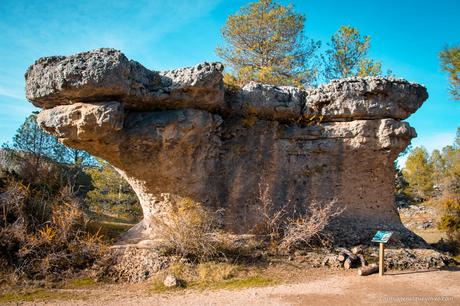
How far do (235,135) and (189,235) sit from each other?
301 centimetres

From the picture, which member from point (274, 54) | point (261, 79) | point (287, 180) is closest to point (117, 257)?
point (287, 180)

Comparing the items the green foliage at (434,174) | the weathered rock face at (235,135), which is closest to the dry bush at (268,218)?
the weathered rock face at (235,135)

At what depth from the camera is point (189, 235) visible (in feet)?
26.2

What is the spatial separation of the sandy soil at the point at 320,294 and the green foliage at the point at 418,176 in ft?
87.9

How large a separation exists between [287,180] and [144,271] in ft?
14.3

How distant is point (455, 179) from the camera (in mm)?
27000

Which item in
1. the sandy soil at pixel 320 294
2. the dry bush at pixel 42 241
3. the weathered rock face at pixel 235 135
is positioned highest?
the weathered rock face at pixel 235 135

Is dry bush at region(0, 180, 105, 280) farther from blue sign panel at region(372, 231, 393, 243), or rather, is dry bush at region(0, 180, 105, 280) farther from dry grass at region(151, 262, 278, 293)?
blue sign panel at region(372, 231, 393, 243)

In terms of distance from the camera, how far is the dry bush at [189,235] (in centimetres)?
792

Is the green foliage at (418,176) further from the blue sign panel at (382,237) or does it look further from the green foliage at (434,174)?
the blue sign panel at (382,237)

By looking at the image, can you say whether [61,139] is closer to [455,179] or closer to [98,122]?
[98,122]

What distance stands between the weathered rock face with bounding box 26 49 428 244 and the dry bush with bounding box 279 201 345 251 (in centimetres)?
45

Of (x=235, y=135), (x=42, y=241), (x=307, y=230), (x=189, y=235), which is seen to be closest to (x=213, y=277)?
(x=189, y=235)

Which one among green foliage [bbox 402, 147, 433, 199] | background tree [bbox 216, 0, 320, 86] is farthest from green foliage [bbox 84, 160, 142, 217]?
green foliage [bbox 402, 147, 433, 199]
